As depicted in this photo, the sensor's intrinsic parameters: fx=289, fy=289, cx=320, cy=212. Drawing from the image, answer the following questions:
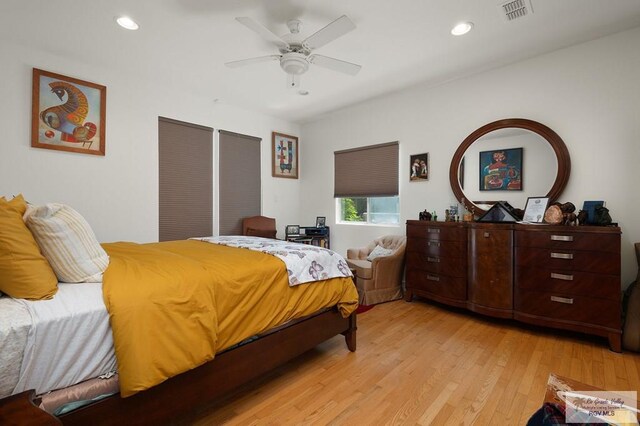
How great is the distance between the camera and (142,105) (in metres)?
3.53

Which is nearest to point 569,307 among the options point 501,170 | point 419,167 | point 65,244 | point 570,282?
point 570,282

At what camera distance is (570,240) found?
2449mm

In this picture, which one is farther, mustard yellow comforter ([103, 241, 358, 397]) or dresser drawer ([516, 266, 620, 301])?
dresser drawer ([516, 266, 620, 301])

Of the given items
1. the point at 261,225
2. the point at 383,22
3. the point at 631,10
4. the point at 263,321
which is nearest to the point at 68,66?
the point at 261,225

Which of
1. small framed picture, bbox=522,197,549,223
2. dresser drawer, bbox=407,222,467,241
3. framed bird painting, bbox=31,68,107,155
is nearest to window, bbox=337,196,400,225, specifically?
dresser drawer, bbox=407,222,467,241

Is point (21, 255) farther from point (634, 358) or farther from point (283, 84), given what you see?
point (634, 358)

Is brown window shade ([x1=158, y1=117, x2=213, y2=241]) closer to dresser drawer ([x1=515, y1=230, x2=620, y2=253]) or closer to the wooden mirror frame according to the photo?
the wooden mirror frame

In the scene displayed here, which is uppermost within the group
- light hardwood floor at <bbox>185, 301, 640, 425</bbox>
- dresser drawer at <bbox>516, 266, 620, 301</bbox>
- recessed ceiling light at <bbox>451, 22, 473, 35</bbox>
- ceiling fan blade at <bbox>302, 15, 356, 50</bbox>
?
recessed ceiling light at <bbox>451, 22, 473, 35</bbox>

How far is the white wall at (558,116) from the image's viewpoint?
2594 millimetres

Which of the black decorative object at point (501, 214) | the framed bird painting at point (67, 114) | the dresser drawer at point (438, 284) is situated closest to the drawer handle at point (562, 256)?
the black decorative object at point (501, 214)

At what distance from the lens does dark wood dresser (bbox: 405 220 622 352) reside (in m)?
2.34

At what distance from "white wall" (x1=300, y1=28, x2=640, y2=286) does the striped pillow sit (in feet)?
11.4

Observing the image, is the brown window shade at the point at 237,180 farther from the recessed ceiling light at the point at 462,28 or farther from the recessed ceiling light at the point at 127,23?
the recessed ceiling light at the point at 462,28

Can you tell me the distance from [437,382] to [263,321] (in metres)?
1.25
